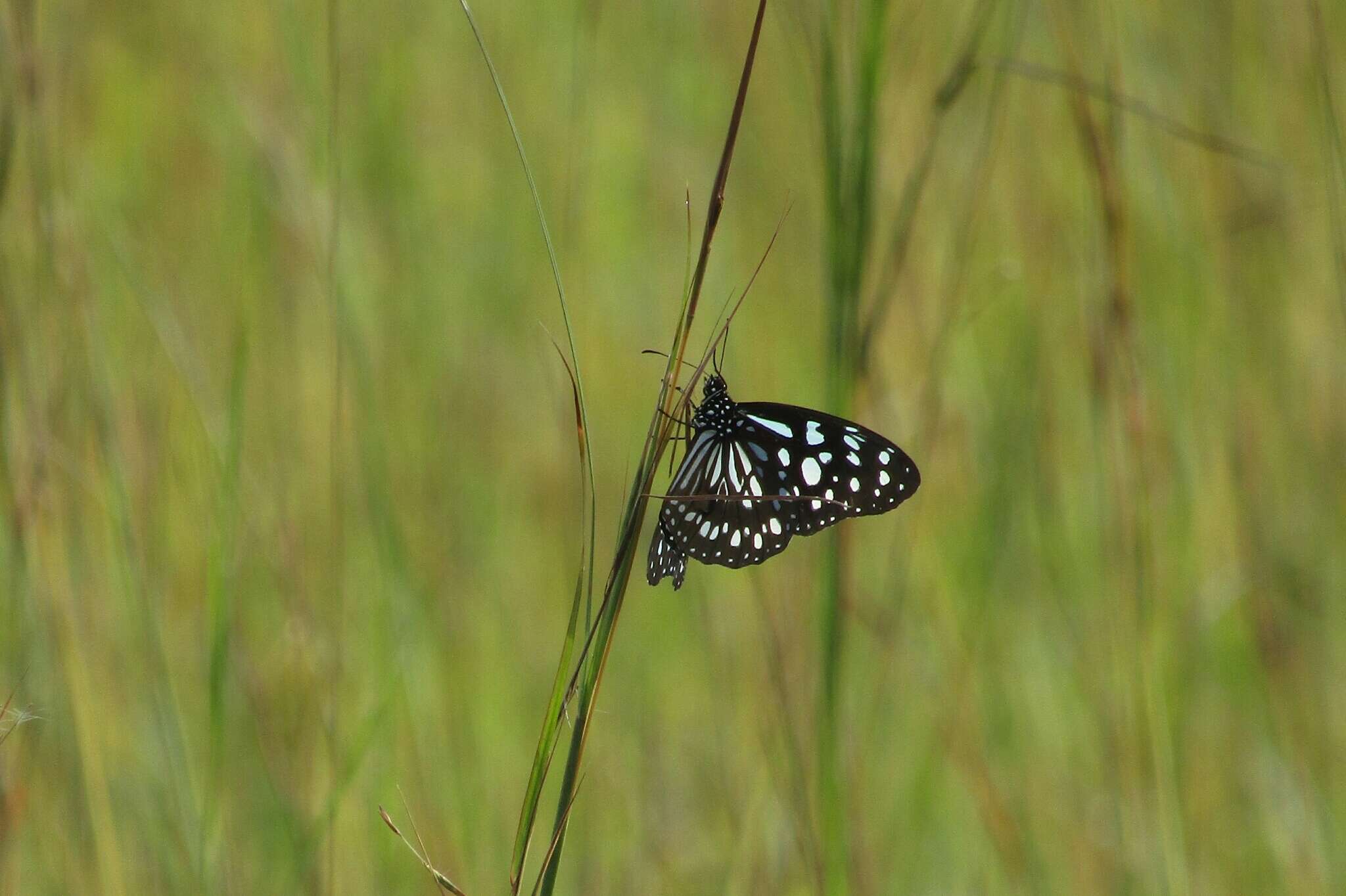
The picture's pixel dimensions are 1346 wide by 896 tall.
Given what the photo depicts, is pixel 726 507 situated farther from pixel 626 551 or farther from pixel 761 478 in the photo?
pixel 626 551

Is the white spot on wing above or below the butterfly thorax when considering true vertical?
below

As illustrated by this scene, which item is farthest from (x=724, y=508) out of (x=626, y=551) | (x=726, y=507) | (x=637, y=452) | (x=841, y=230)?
(x=637, y=452)

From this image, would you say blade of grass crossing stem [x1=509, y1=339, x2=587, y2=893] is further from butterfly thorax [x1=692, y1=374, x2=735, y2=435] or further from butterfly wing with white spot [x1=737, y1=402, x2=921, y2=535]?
butterfly thorax [x1=692, y1=374, x2=735, y2=435]

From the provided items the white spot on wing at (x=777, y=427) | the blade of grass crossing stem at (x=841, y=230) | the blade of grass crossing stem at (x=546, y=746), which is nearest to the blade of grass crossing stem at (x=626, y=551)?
the blade of grass crossing stem at (x=546, y=746)

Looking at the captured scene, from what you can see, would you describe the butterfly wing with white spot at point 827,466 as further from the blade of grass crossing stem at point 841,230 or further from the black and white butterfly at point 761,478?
the blade of grass crossing stem at point 841,230

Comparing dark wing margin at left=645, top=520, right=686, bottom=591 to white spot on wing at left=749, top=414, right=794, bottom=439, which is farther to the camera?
white spot on wing at left=749, top=414, right=794, bottom=439

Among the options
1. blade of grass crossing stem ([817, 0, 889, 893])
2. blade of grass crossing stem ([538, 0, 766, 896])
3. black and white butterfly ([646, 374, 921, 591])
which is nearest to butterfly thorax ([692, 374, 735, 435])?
black and white butterfly ([646, 374, 921, 591])
